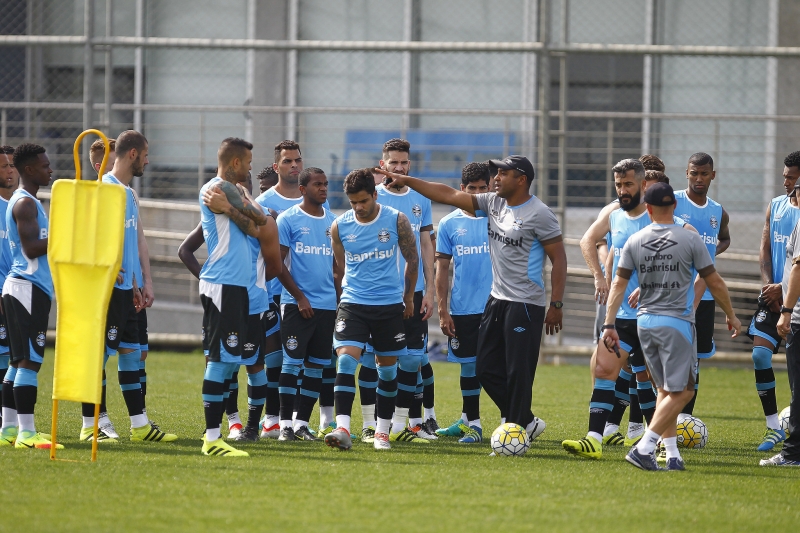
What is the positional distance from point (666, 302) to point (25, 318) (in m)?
4.46

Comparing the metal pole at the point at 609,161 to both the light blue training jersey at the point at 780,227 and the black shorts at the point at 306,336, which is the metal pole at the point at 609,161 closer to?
the light blue training jersey at the point at 780,227

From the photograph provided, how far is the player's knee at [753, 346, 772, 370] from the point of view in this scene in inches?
344

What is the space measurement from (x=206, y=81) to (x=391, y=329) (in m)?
10.7

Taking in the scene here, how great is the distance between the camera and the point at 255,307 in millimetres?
7449

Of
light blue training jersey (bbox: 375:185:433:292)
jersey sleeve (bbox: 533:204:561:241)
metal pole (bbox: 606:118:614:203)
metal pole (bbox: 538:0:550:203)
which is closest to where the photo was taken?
jersey sleeve (bbox: 533:204:561:241)

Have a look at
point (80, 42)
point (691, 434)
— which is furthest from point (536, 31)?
point (691, 434)

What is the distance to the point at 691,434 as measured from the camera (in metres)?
8.17

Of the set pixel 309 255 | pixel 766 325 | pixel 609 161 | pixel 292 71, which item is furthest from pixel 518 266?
pixel 292 71

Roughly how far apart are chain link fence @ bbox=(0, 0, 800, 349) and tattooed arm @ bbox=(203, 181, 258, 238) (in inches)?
302

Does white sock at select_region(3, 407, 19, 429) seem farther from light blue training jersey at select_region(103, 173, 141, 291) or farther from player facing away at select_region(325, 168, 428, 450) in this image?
player facing away at select_region(325, 168, 428, 450)

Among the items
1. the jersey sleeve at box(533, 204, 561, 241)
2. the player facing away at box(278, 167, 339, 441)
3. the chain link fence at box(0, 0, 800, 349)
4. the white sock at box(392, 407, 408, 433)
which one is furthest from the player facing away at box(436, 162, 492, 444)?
the chain link fence at box(0, 0, 800, 349)

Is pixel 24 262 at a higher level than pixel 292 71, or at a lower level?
lower

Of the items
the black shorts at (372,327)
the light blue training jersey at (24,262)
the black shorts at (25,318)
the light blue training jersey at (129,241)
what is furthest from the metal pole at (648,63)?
the black shorts at (25,318)

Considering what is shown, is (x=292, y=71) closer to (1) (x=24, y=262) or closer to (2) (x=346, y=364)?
(1) (x=24, y=262)
